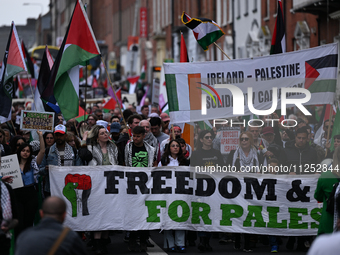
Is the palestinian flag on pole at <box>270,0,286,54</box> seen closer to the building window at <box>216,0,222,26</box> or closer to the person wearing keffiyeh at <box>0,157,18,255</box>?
the person wearing keffiyeh at <box>0,157,18,255</box>

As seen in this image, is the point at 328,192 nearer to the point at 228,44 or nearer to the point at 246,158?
the point at 246,158

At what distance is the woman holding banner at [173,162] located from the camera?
30.4 feet

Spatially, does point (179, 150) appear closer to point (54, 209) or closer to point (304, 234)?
point (304, 234)

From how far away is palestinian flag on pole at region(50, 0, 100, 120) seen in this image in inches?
432

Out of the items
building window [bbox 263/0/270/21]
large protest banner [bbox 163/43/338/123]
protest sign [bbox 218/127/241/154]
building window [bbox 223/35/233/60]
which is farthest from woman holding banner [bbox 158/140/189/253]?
building window [bbox 223/35/233/60]

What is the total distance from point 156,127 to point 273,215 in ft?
9.61

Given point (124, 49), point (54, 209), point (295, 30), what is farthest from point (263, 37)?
point (124, 49)

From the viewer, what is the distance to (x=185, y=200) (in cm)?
933

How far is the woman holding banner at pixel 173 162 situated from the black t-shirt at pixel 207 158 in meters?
0.15

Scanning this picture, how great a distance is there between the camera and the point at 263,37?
109ft

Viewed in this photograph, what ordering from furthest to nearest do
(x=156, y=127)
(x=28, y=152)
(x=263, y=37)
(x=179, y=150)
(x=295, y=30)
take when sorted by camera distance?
(x=263, y=37) < (x=295, y=30) < (x=156, y=127) < (x=179, y=150) < (x=28, y=152)

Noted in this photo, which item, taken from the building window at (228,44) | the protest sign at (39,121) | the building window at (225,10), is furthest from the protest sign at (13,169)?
the building window at (225,10)

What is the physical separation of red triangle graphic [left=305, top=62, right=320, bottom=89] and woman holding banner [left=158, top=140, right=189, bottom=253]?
189cm

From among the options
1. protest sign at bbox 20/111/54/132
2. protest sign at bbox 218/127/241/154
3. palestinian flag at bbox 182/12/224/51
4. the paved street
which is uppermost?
palestinian flag at bbox 182/12/224/51
